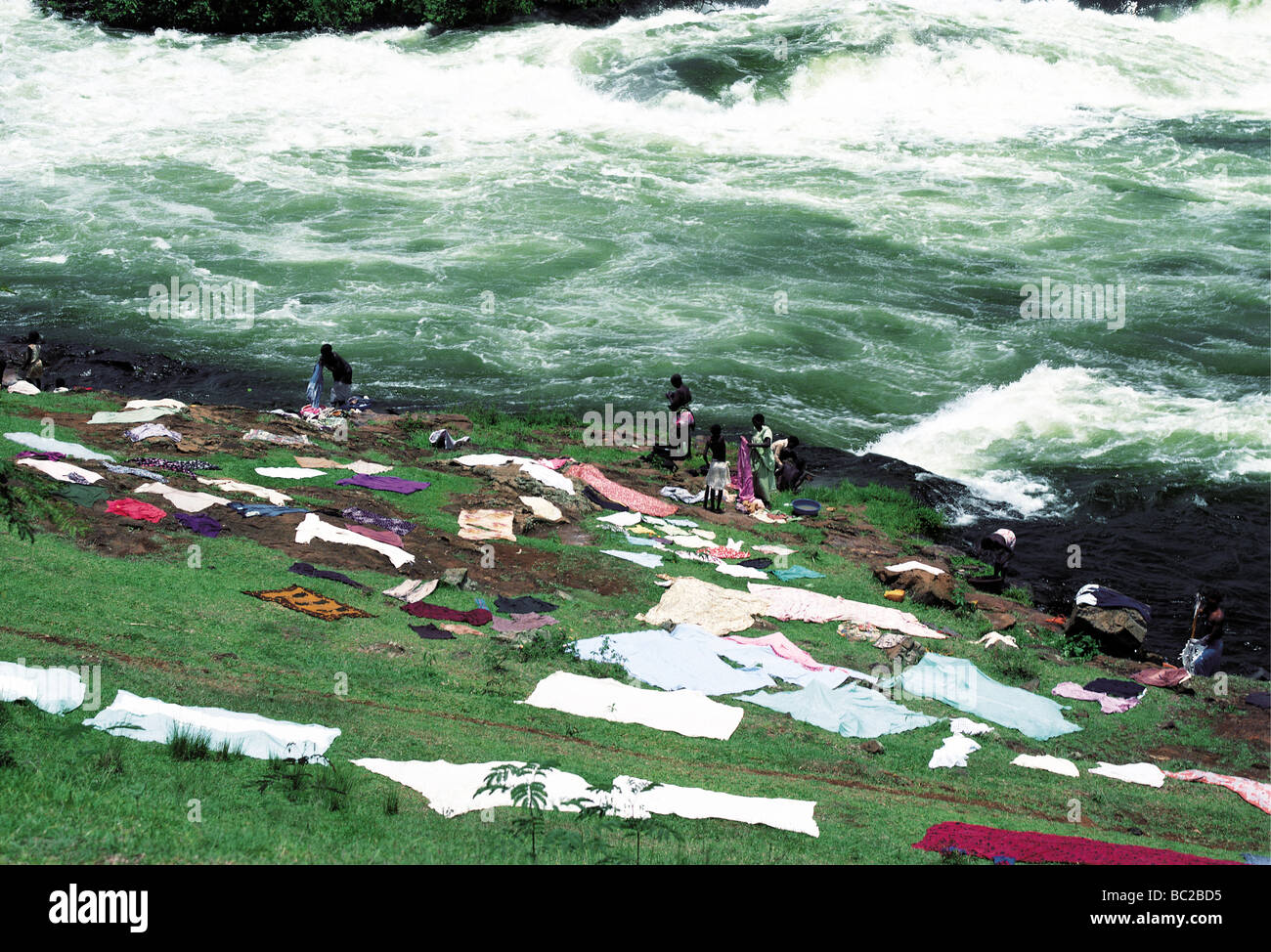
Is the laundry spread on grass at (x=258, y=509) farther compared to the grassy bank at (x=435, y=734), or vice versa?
the laundry spread on grass at (x=258, y=509)

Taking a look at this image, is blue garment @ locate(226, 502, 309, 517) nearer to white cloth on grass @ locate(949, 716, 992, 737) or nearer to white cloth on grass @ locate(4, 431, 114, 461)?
white cloth on grass @ locate(4, 431, 114, 461)

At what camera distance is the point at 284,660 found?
38.9 ft

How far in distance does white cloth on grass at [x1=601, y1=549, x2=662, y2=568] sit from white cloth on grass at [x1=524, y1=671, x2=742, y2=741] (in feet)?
15.5

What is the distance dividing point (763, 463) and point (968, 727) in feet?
30.8

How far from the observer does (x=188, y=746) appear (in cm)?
905

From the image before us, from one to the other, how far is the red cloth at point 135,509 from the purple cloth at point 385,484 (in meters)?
3.72

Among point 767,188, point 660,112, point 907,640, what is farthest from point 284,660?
point 660,112

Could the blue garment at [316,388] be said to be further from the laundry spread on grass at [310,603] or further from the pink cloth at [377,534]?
the laundry spread on grass at [310,603]

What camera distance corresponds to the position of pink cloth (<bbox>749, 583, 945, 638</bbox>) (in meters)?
16.2

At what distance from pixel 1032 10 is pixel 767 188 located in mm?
25679

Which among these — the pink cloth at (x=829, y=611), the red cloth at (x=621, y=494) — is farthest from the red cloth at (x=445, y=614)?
the red cloth at (x=621, y=494)

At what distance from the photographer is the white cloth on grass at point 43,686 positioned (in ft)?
30.9

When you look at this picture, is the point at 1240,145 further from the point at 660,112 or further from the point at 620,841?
the point at 620,841

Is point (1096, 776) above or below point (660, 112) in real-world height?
below
